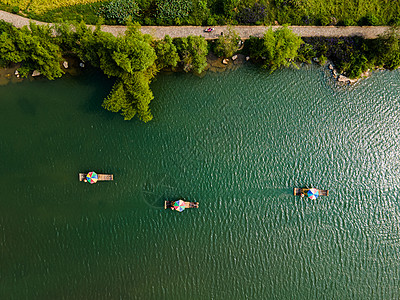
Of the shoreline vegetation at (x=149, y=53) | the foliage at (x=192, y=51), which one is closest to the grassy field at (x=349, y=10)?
the shoreline vegetation at (x=149, y=53)

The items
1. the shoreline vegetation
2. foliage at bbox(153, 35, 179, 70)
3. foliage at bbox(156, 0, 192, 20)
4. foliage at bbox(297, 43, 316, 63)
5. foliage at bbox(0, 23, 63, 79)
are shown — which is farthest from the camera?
foliage at bbox(297, 43, 316, 63)

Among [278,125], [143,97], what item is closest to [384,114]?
[278,125]

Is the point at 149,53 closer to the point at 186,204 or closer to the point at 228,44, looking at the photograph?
the point at 228,44

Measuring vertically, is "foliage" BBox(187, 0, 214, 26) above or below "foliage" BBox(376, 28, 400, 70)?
above

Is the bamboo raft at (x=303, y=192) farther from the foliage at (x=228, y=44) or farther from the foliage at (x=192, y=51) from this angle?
the foliage at (x=192, y=51)

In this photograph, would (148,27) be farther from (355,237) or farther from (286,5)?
(355,237)

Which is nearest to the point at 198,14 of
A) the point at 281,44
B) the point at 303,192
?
the point at 281,44

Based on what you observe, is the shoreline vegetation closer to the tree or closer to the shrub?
the tree

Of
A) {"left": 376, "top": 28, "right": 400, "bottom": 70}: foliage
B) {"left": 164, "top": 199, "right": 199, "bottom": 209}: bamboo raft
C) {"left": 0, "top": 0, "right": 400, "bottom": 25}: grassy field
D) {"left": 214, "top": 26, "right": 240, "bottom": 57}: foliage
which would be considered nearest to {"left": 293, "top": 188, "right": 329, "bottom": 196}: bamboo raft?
{"left": 164, "top": 199, "right": 199, "bottom": 209}: bamboo raft
